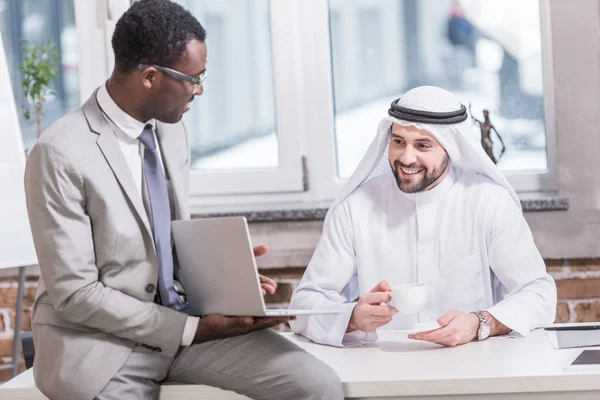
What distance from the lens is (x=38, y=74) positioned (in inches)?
140

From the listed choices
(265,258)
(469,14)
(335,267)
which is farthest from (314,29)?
(335,267)

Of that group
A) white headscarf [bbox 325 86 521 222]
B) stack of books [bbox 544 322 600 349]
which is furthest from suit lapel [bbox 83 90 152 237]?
stack of books [bbox 544 322 600 349]

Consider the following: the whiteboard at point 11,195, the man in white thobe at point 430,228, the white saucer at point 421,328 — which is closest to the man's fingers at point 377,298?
the white saucer at point 421,328

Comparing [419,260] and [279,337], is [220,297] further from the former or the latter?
[419,260]

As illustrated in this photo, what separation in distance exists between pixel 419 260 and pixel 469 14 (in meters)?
1.25

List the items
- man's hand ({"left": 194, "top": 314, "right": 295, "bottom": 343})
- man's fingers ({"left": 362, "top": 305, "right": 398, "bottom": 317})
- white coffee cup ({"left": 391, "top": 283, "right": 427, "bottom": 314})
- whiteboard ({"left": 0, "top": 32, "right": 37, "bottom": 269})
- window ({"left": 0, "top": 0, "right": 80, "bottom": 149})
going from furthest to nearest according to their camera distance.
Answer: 1. window ({"left": 0, "top": 0, "right": 80, "bottom": 149})
2. whiteboard ({"left": 0, "top": 32, "right": 37, "bottom": 269})
3. man's fingers ({"left": 362, "top": 305, "right": 398, "bottom": 317})
4. white coffee cup ({"left": 391, "top": 283, "right": 427, "bottom": 314})
5. man's hand ({"left": 194, "top": 314, "right": 295, "bottom": 343})

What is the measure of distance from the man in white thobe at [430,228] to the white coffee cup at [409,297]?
0.36 metres

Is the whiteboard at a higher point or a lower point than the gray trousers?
higher

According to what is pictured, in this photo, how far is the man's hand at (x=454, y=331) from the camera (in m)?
2.20

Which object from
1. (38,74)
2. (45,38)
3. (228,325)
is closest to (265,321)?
(228,325)

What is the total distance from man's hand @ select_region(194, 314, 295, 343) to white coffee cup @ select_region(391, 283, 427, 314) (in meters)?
0.26

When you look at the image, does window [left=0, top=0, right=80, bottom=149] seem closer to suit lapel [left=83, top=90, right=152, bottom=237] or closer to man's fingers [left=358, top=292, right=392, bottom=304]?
suit lapel [left=83, top=90, right=152, bottom=237]

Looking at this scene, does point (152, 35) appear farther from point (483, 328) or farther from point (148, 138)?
point (483, 328)

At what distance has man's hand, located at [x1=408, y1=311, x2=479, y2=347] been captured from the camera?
220 cm
